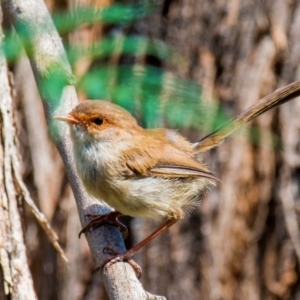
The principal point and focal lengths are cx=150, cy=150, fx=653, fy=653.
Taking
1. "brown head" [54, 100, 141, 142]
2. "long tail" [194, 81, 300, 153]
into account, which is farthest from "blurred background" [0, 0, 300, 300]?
"brown head" [54, 100, 141, 142]

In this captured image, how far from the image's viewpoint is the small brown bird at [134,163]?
3.35 metres

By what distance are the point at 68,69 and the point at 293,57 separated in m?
4.29

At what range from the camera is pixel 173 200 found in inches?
147

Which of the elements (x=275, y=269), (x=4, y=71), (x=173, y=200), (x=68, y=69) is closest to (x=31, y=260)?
(x=275, y=269)

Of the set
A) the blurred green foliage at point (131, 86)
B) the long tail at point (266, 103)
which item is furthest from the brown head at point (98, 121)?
the blurred green foliage at point (131, 86)

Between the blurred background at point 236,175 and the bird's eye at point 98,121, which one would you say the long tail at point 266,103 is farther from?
the blurred background at point 236,175

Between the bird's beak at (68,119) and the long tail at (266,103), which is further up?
the long tail at (266,103)

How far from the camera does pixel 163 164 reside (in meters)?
3.73

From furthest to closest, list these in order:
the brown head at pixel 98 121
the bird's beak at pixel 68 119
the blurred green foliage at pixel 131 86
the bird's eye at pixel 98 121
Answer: the bird's eye at pixel 98 121 < the brown head at pixel 98 121 < the bird's beak at pixel 68 119 < the blurred green foliage at pixel 131 86

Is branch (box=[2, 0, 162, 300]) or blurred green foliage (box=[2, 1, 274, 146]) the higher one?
branch (box=[2, 0, 162, 300])

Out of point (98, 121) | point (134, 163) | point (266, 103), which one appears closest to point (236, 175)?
point (266, 103)

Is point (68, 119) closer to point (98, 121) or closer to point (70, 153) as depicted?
point (70, 153)

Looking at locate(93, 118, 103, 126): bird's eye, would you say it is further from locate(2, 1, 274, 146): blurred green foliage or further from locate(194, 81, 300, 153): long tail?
locate(2, 1, 274, 146): blurred green foliage

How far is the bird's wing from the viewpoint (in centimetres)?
360
